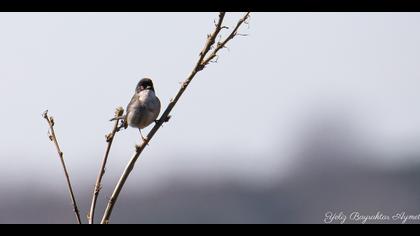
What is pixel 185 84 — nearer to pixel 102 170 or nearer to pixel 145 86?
pixel 102 170

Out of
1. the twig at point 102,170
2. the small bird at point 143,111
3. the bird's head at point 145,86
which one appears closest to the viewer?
the twig at point 102,170

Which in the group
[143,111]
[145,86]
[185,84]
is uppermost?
[185,84]

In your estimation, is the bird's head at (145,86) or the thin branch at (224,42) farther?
the bird's head at (145,86)

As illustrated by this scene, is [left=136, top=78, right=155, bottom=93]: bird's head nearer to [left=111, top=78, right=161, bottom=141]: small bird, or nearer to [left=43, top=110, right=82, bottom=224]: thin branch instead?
[left=111, top=78, right=161, bottom=141]: small bird

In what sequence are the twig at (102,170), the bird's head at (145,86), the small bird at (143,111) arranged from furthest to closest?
1. the bird's head at (145,86)
2. the small bird at (143,111)
3. the twig at (102,170)

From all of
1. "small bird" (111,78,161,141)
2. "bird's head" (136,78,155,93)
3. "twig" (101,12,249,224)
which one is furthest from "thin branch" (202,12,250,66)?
"bird's head" (136,78,155,93)

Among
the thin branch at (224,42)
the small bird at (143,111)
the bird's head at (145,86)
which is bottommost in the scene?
the small bird at (143,111)

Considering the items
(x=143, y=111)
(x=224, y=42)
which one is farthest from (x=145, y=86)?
(x=224, y=42)

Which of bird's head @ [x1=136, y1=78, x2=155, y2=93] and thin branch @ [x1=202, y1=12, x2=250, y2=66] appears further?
bird's head @ [x1=136, y1=78, x2=155, y2=93]

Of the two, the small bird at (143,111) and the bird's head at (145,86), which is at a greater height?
the bird's head at (145,86)

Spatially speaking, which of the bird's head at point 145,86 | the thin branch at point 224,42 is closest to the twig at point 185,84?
the thin branch at point 224,42

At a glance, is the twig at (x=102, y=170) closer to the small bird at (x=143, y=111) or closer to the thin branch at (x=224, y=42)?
the thin branch at (x=224, y=42)

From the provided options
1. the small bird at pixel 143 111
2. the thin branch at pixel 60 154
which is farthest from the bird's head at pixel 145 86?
the thin branch at pixel 60 154
